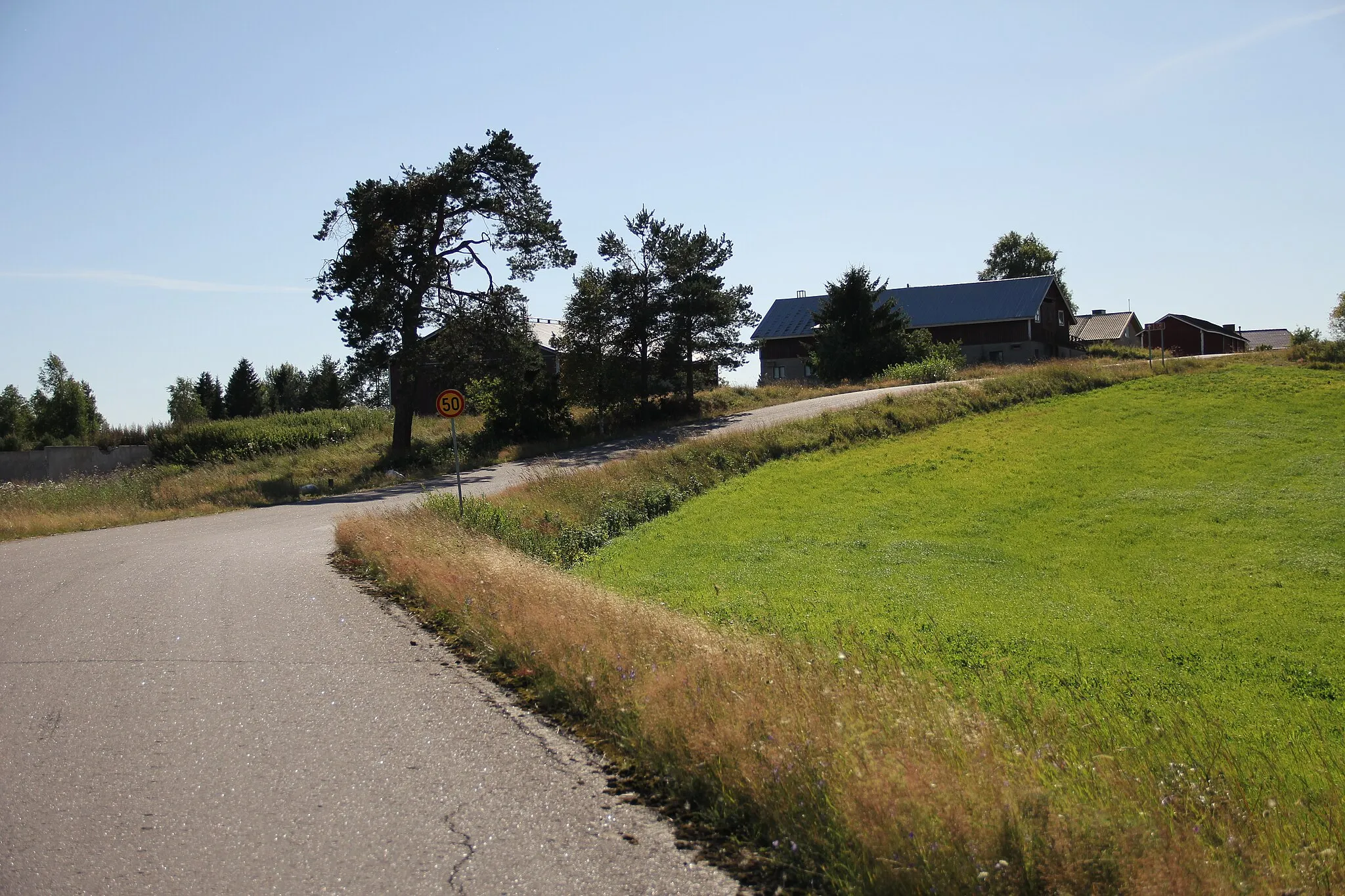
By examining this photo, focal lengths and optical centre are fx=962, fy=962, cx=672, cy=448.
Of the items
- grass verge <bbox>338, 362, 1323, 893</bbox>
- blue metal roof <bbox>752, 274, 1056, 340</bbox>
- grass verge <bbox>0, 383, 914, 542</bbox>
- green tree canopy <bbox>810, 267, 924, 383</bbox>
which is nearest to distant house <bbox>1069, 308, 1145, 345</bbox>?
blue metal roof <bbox>752, 274, 1056, 340</bbox>

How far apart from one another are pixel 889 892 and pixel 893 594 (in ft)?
28.1

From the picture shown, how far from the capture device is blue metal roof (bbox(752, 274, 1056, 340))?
66.1m

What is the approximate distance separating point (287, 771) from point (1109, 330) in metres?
92.0

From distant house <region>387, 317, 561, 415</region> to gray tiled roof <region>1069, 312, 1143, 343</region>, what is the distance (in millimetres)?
49748

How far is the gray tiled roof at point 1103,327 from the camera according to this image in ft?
284

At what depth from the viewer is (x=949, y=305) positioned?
68.8 m

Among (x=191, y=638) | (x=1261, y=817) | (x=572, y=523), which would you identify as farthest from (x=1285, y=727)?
(x=572, y=523)

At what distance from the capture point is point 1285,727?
8.11 m

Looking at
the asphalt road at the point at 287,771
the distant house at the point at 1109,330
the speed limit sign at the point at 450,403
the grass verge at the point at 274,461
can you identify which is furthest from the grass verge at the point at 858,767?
the distant house at the point at 1109,330

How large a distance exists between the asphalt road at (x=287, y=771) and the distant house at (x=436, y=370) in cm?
2092

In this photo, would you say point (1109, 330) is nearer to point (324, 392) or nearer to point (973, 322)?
point (973, 322)

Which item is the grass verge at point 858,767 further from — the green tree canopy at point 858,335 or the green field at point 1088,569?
the green tree canopy at point 858,335

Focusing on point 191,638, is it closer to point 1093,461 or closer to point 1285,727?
point 1285,727

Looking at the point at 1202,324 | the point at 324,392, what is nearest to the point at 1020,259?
the point at 1202,324
